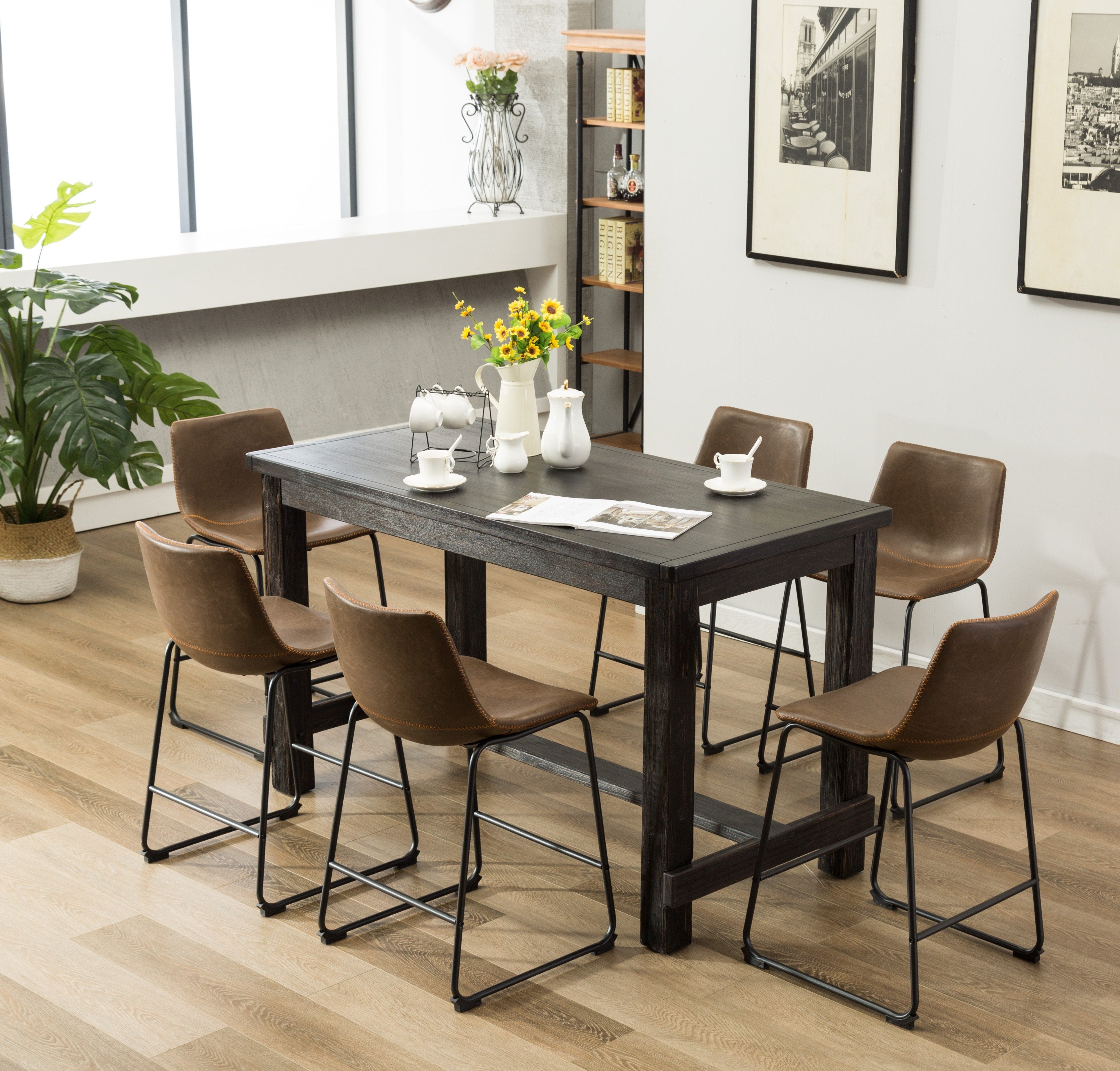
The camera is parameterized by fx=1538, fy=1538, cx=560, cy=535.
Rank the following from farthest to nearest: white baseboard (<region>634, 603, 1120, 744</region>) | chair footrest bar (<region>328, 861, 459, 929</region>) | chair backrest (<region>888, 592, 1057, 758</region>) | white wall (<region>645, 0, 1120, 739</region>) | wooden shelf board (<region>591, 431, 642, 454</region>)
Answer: wooden shelf board (<region>591, 431, 642, 454</region>)
white baseboard (<region>634, 603, 1120, 744</region>)
white wall (<region>645, 0, 1120, 739</region>)
chair footrest bar (<region>328, 861, 459, 929</region>)
chair backrest (<region>888, 592, 1057, 758</region>)

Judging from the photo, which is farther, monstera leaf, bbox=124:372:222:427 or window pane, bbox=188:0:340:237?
window pane, bbox=188:0:340:237

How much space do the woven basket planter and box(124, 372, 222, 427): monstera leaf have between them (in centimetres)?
47

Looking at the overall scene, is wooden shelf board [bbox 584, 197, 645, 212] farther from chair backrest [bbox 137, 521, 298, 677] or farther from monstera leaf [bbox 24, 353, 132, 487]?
chair backrest [bbox 137, 521, 298, 677]

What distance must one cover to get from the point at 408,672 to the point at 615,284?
453 centimetres

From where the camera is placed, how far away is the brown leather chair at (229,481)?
4.56m

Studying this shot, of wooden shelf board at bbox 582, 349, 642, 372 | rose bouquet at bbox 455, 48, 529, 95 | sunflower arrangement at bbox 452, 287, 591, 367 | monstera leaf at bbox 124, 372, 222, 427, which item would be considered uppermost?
rose bouquet at bbox 455, 48, 529, 95

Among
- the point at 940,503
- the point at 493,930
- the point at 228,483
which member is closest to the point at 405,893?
the point at 493,930

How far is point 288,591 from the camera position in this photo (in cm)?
402

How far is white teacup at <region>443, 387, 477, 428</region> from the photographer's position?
3875 millimetres

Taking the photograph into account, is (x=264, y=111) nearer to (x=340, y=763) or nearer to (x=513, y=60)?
(x=513, y=60)

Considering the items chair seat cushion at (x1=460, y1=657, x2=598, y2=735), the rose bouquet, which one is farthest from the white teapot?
the rose bouquet

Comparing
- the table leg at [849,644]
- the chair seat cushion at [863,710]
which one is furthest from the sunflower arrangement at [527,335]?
the chair seat cushion at [863,710]

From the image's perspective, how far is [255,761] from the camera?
425 centimetres

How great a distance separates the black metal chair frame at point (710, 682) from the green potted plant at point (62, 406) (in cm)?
178
